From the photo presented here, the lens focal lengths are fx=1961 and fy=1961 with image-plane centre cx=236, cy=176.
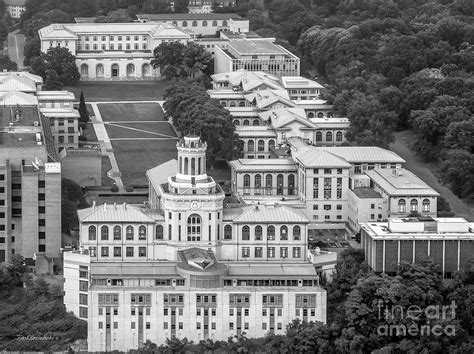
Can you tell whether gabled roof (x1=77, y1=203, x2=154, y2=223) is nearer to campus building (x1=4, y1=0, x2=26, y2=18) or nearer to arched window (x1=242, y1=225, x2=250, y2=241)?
arched window (x1=242, y1=225, x2=250, y2=241)

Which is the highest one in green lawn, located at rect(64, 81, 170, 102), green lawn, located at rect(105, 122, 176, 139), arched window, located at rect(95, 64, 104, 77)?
arched window, located at rect(95, 64, 104, 77)

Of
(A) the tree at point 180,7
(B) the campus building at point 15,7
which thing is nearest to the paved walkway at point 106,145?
(A) the tree at point 180,7

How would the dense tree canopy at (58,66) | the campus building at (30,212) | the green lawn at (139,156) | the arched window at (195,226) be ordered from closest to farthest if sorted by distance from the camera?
the arched window at (195,226) → the campus building at (30,212) → the green lawn at (139,156) → the dense tree canopy at (58,66)

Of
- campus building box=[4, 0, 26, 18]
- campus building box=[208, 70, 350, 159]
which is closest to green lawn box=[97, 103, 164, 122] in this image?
campus building box=[208, 70, 350, 159]

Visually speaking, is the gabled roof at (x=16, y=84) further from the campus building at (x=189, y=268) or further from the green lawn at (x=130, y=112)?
the campus building at (x=189, y=268)

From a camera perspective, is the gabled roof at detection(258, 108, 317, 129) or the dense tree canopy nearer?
the gabled roof at detection(258, 108, 317, 129)

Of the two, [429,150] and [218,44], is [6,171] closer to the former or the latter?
[429,150]

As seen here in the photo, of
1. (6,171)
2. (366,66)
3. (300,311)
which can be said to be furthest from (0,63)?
(300,311)
